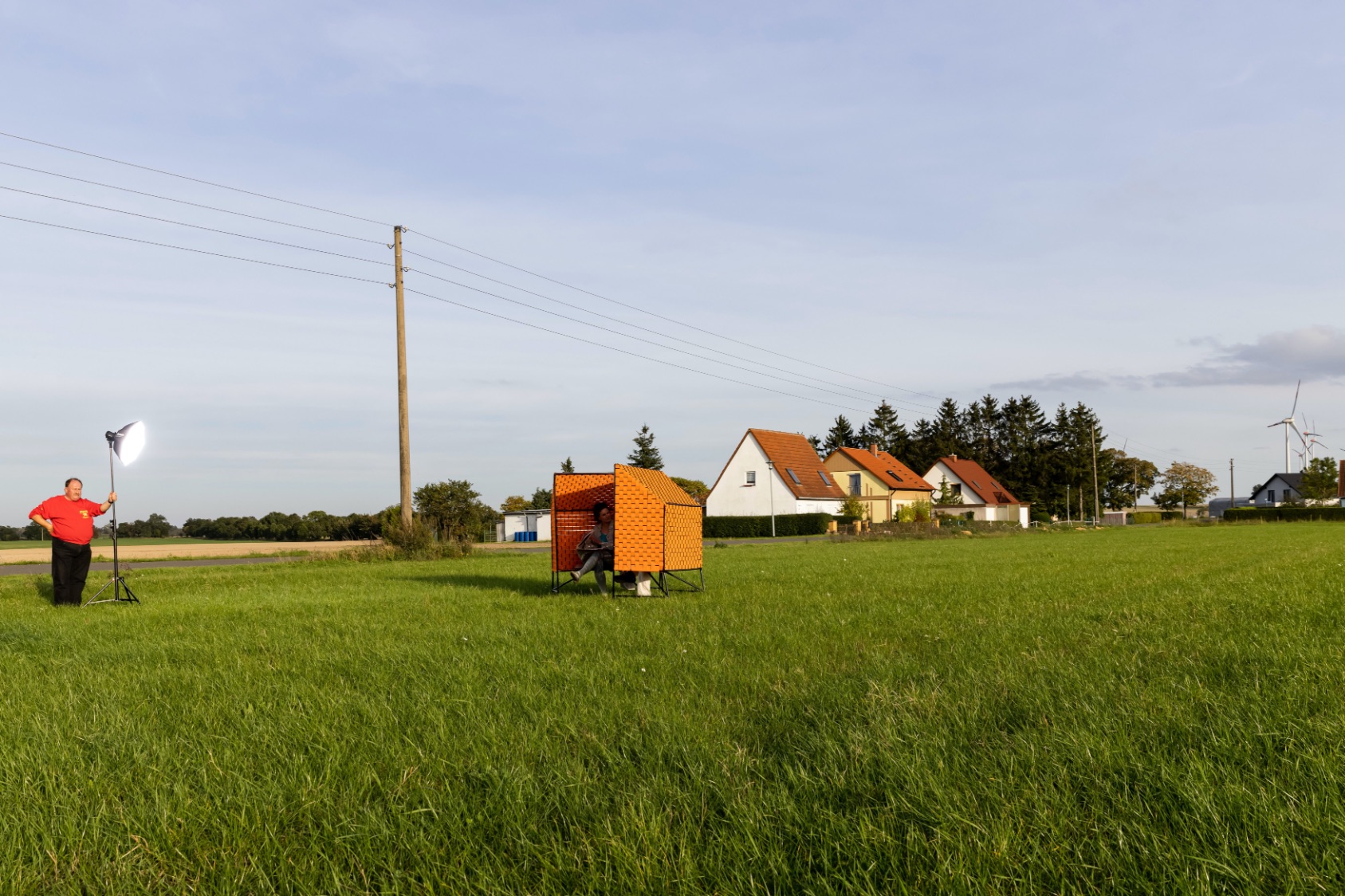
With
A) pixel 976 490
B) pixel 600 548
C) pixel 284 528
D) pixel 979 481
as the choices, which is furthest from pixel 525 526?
pixel 600 548

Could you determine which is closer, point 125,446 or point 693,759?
point 693,759

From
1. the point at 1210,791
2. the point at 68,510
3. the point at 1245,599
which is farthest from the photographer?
the point at 68,510

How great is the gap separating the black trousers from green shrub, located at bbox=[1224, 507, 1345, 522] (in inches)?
2620

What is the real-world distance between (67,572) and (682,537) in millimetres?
8268

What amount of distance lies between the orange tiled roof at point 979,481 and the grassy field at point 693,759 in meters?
76.8

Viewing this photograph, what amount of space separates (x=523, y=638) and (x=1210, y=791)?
17.5 feet

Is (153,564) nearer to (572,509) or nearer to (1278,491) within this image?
(572,509)

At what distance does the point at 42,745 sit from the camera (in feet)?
13.6

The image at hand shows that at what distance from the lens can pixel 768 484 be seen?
59.1 metres

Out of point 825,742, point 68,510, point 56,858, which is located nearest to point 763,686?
point 825,742

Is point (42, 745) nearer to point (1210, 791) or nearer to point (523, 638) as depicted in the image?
point (523, 638)

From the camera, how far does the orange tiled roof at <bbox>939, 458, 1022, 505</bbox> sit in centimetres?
8131

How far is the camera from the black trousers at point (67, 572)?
39.4ft

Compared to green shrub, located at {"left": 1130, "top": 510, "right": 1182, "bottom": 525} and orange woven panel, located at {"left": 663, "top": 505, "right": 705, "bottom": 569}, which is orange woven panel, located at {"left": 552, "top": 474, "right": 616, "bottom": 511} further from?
→ green shrub, located at {"left": 1130, "top": 510, "right": 1182, "bottom": 525}
